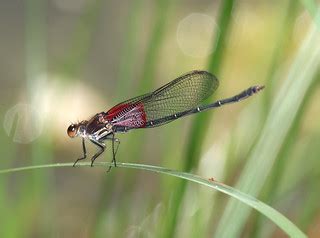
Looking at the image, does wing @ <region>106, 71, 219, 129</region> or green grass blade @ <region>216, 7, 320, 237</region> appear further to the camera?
wing @ <region>106, 71, 219, 129</region>

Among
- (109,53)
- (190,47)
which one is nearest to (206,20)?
(190,47)

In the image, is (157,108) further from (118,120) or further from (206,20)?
(206,20)

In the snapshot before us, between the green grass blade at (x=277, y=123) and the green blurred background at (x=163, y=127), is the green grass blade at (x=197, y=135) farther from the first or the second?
the green grass blade at (x=277, y=123)

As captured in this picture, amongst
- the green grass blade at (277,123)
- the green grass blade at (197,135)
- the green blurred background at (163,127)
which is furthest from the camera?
the green blurred background at (163,127)

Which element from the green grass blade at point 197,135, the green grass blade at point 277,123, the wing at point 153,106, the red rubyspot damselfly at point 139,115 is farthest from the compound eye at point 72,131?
the green grass blade at point 277,123

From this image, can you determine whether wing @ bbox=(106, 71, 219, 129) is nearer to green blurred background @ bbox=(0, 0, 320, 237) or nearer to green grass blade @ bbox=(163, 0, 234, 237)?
green blurred background @ bbox=(0, 0, 320, 237)

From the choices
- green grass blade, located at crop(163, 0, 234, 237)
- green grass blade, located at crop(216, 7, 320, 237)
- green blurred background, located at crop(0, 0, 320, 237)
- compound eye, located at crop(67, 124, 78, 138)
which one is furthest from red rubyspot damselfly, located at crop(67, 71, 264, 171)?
green grass blade, located at crop(216, 7, 320, 237)

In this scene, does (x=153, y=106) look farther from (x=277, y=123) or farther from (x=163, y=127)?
(x=163, y=127)

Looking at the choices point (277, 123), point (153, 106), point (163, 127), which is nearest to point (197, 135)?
point (277, 123)
